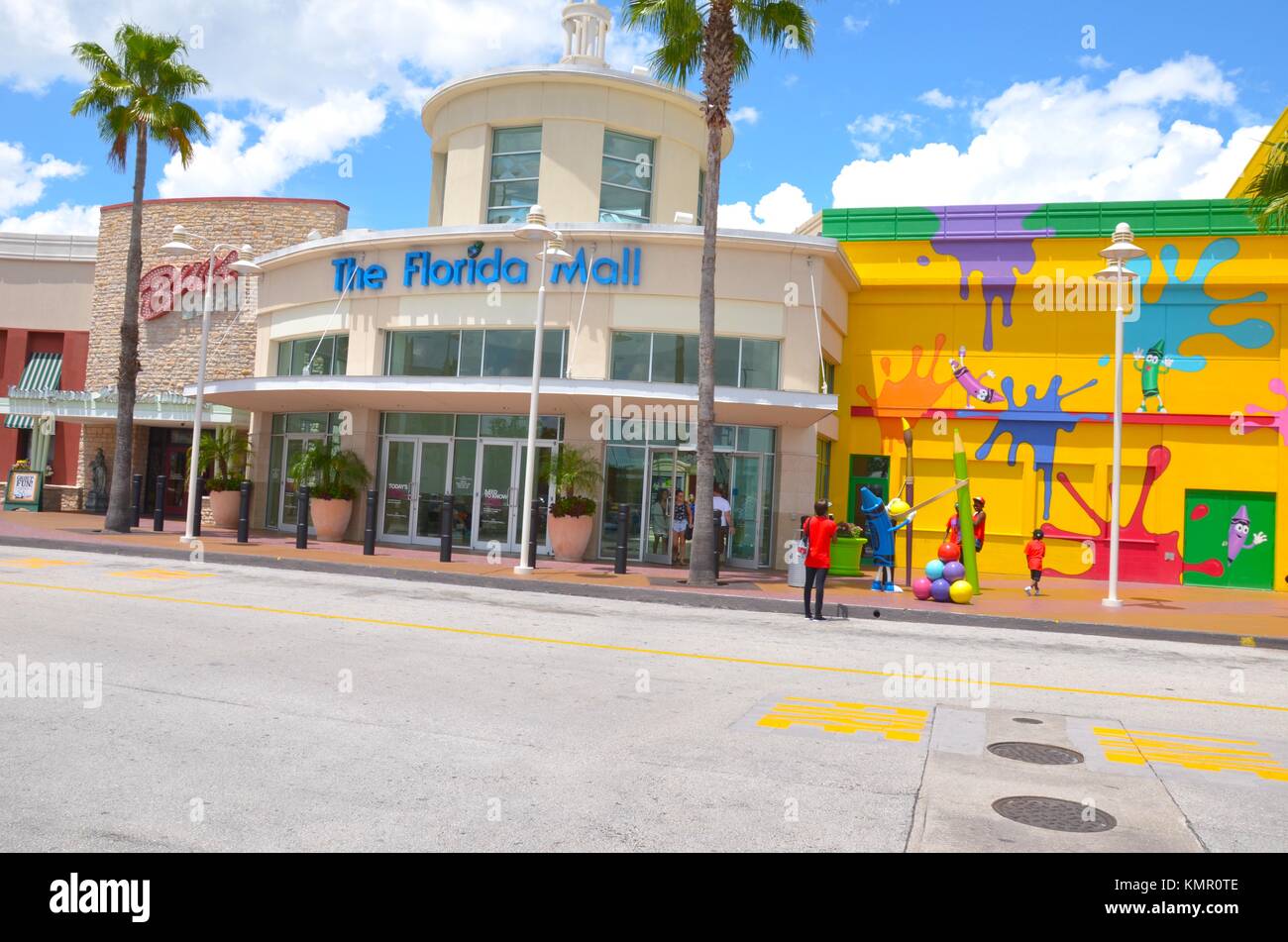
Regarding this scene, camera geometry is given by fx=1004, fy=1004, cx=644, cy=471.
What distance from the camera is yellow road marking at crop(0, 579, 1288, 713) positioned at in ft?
30.3

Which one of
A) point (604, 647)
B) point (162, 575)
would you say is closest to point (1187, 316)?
point (604, 647)

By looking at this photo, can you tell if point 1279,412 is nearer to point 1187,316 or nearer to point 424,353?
point 1187,316

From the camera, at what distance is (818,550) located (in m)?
14.4

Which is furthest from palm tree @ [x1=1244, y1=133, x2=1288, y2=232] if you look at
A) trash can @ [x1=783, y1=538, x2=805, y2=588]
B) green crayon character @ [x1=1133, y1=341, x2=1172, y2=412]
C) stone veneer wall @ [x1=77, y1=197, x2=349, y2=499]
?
stone veneer wall @ [x1=77, y1=197, x2=349, y2=499]

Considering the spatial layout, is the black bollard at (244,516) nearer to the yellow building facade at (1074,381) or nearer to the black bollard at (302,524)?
the black bollard at (302,524)

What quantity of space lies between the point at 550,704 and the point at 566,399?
14.1 metres

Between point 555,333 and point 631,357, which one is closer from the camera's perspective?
point 631,357

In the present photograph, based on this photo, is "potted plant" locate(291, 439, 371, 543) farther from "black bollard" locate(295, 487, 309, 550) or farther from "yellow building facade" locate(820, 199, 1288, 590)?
"yellow building facade" locate(820, 199, 1288, 590)

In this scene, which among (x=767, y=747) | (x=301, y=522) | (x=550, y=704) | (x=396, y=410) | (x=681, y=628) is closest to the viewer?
(x=767, y=747)

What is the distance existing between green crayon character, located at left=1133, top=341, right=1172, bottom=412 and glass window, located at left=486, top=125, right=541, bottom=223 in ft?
50.8

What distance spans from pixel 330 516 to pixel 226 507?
4.05 m
